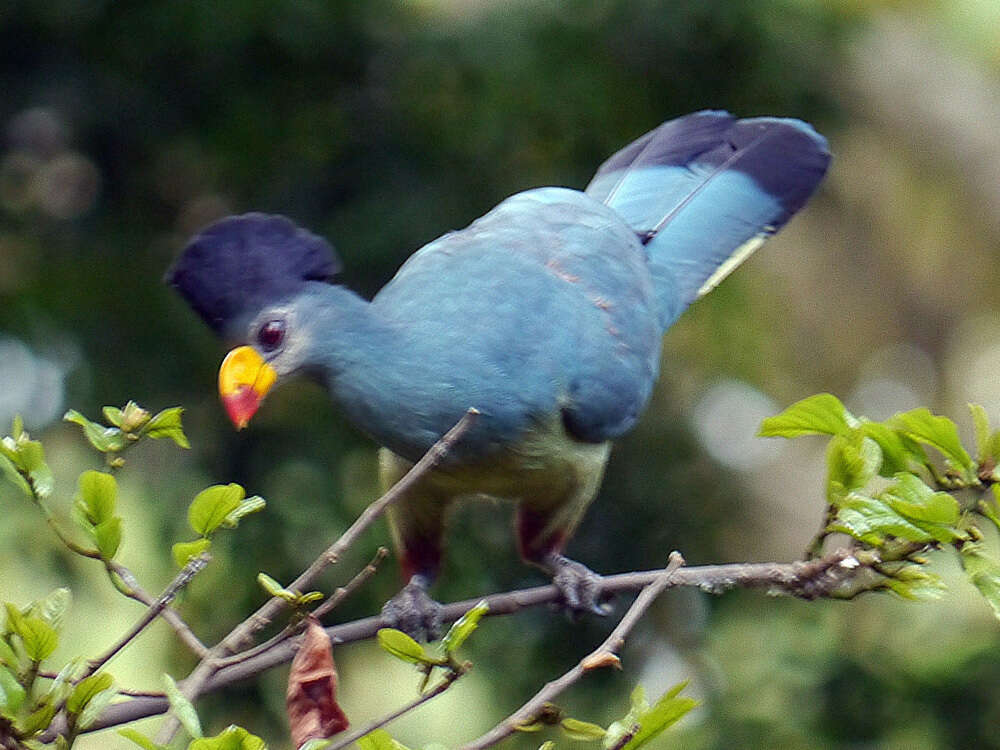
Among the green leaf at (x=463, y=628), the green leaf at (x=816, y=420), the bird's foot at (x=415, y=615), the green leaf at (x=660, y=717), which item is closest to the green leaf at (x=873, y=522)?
the green leaf at (x=816, y=420)

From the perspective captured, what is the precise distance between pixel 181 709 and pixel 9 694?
146 mm

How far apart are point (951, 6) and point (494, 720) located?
2891mm

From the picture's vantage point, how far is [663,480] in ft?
13.3

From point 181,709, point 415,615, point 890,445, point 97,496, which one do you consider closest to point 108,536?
point 97,496

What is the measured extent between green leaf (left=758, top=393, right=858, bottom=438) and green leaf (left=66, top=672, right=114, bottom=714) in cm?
76

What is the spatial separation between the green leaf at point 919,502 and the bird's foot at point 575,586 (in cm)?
89

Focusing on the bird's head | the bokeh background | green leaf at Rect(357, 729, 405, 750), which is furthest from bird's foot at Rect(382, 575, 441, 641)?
the bokeh background

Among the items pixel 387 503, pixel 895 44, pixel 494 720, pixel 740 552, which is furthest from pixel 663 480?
pixel 387 503

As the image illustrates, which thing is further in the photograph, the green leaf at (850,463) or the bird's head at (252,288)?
the bird's head at (252,288)

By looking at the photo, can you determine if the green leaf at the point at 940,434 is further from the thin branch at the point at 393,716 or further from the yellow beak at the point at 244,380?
the yellow beak at the point at 244,380

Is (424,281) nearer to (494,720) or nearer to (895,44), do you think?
(494,720)

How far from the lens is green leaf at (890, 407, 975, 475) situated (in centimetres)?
140

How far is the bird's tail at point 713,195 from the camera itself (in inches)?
103

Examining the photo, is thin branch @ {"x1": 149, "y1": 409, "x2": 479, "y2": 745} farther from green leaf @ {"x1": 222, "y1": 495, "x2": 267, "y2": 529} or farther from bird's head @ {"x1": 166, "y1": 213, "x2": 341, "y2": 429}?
bird's head @ {"x1": 166, "y1": 213, "x2": 341, "y2": 429}
